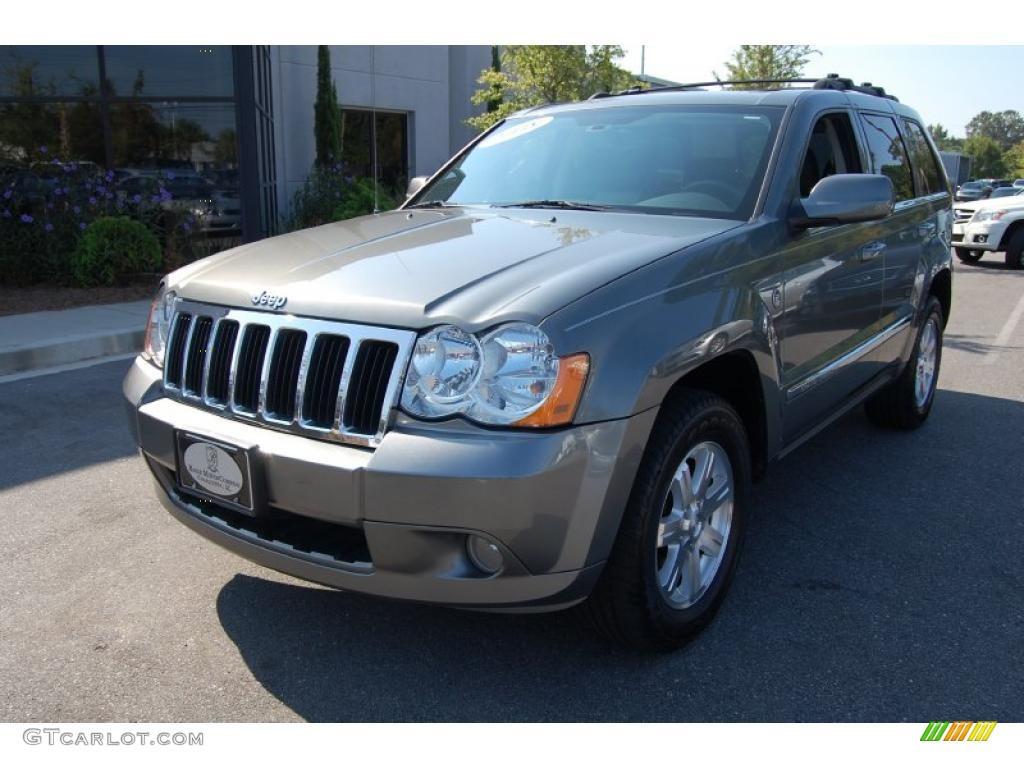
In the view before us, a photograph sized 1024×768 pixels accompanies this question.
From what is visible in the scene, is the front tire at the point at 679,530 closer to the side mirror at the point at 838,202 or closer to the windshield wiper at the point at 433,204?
the side mirror at the point at 838,202

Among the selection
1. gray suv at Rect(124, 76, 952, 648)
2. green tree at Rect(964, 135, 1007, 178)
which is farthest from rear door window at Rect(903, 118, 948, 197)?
green tree at Rect(964, 135, 1007, 178)

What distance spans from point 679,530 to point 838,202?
4.58 feet

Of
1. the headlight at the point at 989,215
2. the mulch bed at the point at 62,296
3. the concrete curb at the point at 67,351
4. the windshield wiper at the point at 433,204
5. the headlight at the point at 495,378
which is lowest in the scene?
the concrete curb at the point at 67,351

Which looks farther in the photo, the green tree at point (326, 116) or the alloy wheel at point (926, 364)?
the green tree at point (326, 116)

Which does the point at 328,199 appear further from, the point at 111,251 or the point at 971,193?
the point at 971,193

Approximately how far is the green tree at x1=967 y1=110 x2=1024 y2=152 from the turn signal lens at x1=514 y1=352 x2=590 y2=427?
142907mm

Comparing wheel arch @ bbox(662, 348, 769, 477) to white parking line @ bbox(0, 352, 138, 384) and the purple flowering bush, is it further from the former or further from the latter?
the purple flowering bush

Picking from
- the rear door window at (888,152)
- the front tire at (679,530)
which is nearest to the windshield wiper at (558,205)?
the front tire at (679,530)

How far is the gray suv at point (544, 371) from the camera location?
2.36 metres

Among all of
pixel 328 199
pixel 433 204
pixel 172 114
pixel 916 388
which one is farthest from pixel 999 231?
pixel 433 204

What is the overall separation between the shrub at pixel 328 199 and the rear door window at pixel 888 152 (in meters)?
9.41

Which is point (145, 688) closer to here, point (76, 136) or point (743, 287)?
point (743, 287)

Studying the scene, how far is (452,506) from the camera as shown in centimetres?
229
